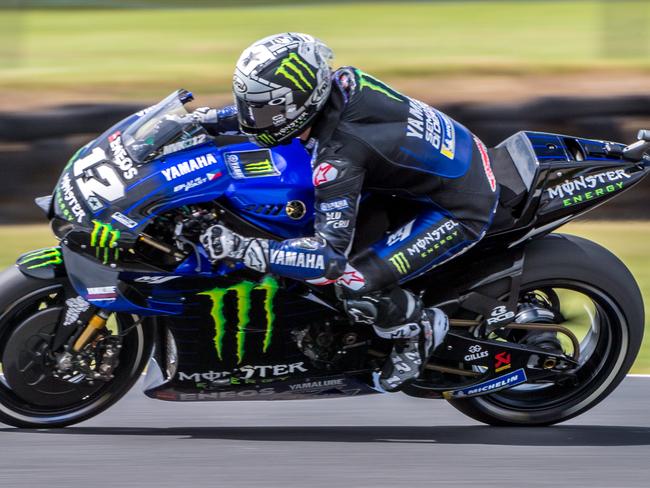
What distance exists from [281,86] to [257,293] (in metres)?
0.85

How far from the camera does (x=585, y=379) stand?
5250 mm

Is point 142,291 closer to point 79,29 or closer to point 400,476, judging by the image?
point 400,476

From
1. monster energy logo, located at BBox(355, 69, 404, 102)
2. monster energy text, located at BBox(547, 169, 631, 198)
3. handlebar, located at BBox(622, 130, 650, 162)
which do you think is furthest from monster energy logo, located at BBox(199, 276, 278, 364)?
handlebar, located at BBox(622, 130, 650, 162)

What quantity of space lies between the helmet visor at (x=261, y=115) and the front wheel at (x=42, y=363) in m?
0.97

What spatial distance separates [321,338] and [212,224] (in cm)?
67

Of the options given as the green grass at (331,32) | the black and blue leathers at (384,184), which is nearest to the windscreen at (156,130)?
the black and blue leathers at (384,184)

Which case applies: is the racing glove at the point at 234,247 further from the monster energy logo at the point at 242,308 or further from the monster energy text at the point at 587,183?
the monster energy text at the point at 587,183

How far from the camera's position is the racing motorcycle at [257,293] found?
464cm

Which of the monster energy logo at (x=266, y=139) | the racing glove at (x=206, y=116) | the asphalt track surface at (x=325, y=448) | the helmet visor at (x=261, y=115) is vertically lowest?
the asphalt track surface at (x=325, y=448)

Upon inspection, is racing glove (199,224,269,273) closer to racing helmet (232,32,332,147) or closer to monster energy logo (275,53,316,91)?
racing helmet (232,32,332,147)

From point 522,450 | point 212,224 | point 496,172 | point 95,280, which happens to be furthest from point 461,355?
point 95,280

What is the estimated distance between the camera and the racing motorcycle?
4.64m

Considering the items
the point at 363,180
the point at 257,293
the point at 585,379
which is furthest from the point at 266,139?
the point at 585,379

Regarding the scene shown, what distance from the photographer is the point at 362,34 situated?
40.1 ft
